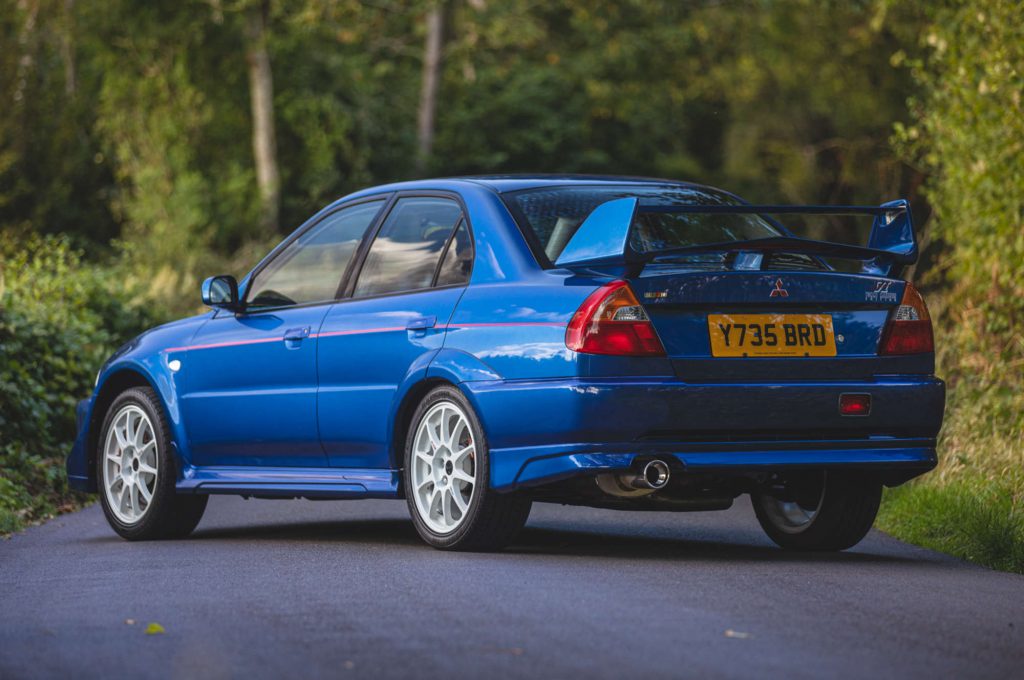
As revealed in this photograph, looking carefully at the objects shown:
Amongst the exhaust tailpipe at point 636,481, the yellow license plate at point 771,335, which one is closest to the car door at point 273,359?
the exhaust tailpipe at point 636,481

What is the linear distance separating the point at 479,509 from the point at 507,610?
57.7 inches

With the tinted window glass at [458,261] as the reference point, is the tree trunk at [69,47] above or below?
above

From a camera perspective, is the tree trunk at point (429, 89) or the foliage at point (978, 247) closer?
the foliage at point (978, 247)

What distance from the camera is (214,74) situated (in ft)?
99.8

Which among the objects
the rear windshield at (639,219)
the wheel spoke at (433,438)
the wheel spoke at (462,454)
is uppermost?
the rear windshield at (639,219)

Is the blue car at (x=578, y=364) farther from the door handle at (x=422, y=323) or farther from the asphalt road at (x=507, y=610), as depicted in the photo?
the asphalt road at (x=507, y=610)

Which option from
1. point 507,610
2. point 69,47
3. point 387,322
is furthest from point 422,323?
point 69,47

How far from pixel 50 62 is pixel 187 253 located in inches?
137

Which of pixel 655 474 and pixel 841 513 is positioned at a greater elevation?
pixel 655 474

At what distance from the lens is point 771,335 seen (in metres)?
7.44

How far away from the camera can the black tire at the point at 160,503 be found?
9.31 meters

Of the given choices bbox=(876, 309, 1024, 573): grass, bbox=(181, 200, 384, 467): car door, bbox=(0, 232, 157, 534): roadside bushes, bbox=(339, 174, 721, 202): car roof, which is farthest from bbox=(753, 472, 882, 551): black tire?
bbox=(0, 232, 157, 534): roadside bushes

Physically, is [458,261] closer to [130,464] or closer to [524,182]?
[524,182]

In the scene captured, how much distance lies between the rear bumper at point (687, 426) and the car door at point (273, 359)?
137 cm
